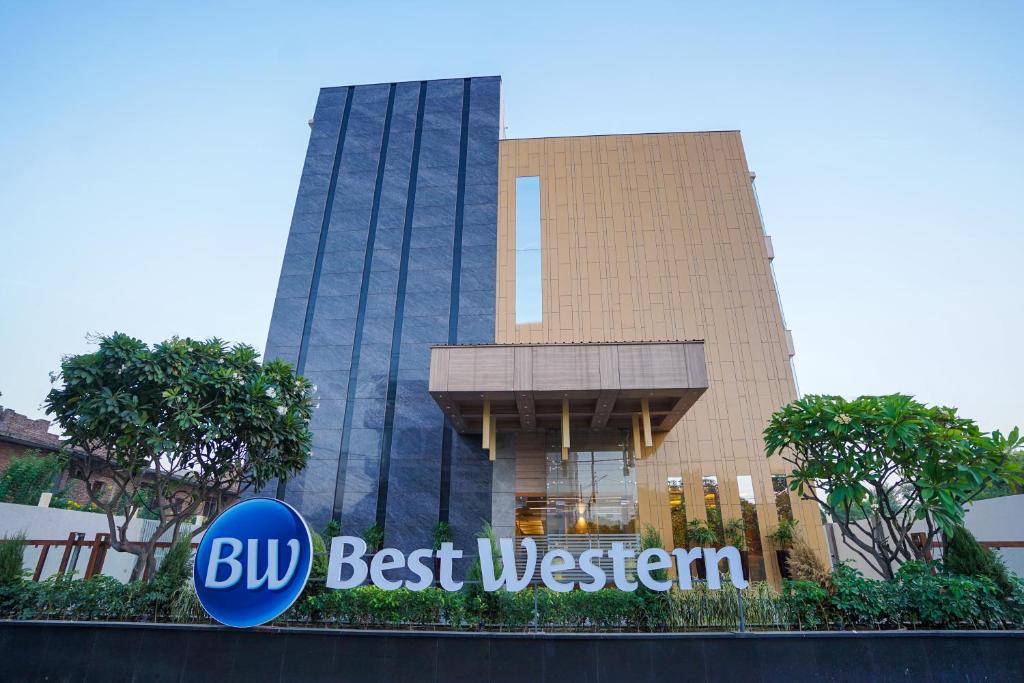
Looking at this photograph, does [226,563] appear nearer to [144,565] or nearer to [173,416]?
[144,565]

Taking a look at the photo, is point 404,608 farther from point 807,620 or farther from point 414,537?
point 414,537

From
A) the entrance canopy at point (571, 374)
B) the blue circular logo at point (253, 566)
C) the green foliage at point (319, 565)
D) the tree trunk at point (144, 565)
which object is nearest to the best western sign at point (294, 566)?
the blue circular logo at point (253, 566)

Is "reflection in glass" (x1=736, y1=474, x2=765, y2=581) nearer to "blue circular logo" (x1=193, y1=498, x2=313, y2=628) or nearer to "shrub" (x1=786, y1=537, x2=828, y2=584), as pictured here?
"shrub" (x1=786, y1=537, x2=828, y2=584)

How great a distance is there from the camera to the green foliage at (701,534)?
17.4 metres

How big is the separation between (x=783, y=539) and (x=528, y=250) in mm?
14113

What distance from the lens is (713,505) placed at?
1820cm

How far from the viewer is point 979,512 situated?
18000mm

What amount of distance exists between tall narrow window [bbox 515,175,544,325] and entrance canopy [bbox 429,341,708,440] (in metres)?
5.56

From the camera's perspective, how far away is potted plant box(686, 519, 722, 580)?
57.0ft

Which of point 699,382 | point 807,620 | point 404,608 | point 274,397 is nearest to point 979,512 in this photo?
point 699,382

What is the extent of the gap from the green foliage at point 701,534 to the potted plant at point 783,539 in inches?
72.7

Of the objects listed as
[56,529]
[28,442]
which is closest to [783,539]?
[56,529]

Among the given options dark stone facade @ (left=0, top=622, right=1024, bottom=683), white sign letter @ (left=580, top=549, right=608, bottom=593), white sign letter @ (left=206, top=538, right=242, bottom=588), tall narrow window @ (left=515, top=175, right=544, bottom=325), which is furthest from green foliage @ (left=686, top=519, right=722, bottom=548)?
white sign letter @ (left=206, top=538, right=242, bottom=588)

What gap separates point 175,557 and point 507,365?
8946mm
